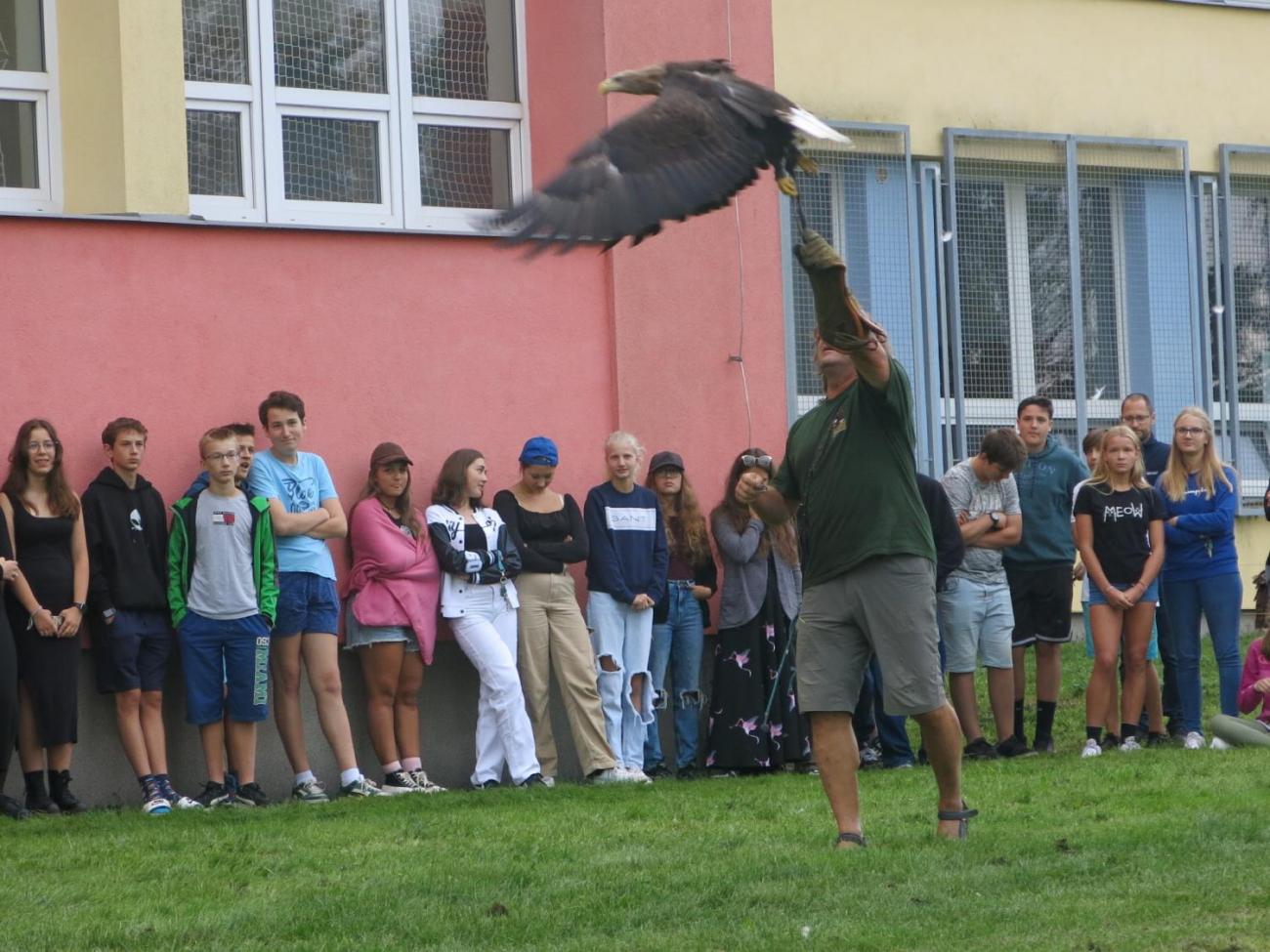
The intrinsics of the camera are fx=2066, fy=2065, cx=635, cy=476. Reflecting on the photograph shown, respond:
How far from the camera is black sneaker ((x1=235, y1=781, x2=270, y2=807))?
37.4ft

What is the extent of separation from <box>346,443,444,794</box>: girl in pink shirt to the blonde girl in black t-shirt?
159 inches

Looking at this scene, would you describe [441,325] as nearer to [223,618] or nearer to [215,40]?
[215,40]

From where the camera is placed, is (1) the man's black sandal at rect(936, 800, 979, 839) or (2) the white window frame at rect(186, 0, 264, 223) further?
(2) the white window frame at rect(186, 0, 264, 223)

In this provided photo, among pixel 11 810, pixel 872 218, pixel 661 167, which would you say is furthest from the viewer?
pixel 872 218

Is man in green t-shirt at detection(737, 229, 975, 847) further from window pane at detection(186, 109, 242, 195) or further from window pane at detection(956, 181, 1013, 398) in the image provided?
window pane at detection(956, 181, 1013, 398)

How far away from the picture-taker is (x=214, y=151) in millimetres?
13234

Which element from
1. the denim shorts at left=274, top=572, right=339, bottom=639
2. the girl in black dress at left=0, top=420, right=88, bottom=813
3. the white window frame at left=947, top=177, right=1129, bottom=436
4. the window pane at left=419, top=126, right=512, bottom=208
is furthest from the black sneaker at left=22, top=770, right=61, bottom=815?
the white window frame at left=947, top=177, right=1129, bottom=436

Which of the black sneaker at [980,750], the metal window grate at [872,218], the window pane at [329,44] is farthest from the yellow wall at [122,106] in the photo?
the black sneaker at [980,750]

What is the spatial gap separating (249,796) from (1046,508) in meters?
5.35

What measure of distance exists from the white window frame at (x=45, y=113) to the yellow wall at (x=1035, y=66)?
232 inches

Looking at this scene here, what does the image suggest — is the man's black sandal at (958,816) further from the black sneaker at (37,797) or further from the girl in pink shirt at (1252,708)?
the black sneaker at (37,797)

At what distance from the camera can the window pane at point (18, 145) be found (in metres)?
12.9

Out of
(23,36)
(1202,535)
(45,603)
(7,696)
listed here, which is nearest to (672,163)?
(7,696)

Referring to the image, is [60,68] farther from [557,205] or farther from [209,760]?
[557,205]
